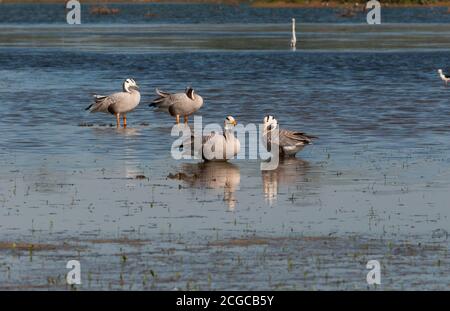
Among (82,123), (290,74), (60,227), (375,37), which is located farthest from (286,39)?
(60,227)

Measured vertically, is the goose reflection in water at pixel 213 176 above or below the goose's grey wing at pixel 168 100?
below

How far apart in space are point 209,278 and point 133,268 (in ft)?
3.37

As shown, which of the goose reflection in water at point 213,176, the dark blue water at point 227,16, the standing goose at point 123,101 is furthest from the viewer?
the dark blue water at point 227,16

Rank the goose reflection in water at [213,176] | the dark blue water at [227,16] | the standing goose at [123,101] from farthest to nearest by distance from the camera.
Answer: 1. the dark blue water at [227,16]
2. the standing goose at [123,101]
3. the goose reflection in water at [213,176]

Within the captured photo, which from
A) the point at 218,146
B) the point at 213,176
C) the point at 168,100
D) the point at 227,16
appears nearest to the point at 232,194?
the point at 213,176

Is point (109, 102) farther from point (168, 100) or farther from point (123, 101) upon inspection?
point (168, 100)

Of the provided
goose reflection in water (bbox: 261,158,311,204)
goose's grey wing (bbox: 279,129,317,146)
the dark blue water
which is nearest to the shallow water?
goose reflection in water (bbox: 261,158,311,204)

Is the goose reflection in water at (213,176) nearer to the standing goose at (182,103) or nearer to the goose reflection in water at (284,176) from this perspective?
the goose reflection in water at (284,176)

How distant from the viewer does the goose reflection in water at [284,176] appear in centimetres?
1955

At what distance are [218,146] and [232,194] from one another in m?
3.41

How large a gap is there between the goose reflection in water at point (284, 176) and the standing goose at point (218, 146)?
2.99ft

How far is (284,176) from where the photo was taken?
21250 millimetres

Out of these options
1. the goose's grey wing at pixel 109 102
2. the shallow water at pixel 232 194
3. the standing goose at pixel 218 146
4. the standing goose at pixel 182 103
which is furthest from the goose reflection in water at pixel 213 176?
the goose's grey wing at pixel 109 102

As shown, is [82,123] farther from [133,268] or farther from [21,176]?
[133,268]
